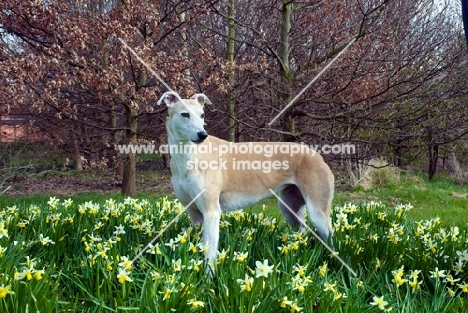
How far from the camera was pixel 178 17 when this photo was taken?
8.20 m

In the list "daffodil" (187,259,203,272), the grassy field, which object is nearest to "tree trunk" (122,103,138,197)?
the grassy field

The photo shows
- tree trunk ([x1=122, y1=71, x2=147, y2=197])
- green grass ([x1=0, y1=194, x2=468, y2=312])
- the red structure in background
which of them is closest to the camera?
green grass ([x1=0, y1=194, x2=468, y2=312])

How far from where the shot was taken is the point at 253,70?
27.7 feet

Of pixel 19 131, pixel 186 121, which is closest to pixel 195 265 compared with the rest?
pixel 186 121

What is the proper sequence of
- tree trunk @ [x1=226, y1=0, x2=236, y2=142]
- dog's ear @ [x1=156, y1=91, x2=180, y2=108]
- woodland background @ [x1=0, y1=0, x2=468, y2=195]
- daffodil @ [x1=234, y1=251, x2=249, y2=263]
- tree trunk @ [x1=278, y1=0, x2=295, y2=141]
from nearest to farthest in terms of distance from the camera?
daffodil @ [x1=234, y1=251, x2=249, y2=263] → dog's ear @ [x1=156, y1=91, x2=180, y2=108] → woodland background @ [x1=0, y1=0, x2=468, y2=195] → tree trunk @ [x1=278, y1=0, x2=295, y2=141] → tree trunk @ [x1=226, y1=0, x2=236, y2=142]

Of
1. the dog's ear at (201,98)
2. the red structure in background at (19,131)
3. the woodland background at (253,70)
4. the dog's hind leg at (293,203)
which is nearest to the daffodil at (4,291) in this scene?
the dog's ear at (201,98)

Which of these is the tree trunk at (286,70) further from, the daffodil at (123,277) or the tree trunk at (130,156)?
the daffodil at (123,277)

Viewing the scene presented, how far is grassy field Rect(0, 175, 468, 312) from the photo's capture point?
8.54ft

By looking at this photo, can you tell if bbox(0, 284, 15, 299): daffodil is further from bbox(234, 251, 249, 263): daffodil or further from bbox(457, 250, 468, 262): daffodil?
bbox(457, 250, 468, 262): daffodil

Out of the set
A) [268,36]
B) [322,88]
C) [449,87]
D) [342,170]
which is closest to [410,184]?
[342,170]

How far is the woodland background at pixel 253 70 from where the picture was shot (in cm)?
697

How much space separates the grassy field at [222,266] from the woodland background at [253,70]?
9.09 ft

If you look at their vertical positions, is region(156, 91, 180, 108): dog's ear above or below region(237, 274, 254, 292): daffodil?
above

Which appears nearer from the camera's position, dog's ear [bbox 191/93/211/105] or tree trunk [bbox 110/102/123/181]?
dog's ear [bbox 191/93/211/105]
